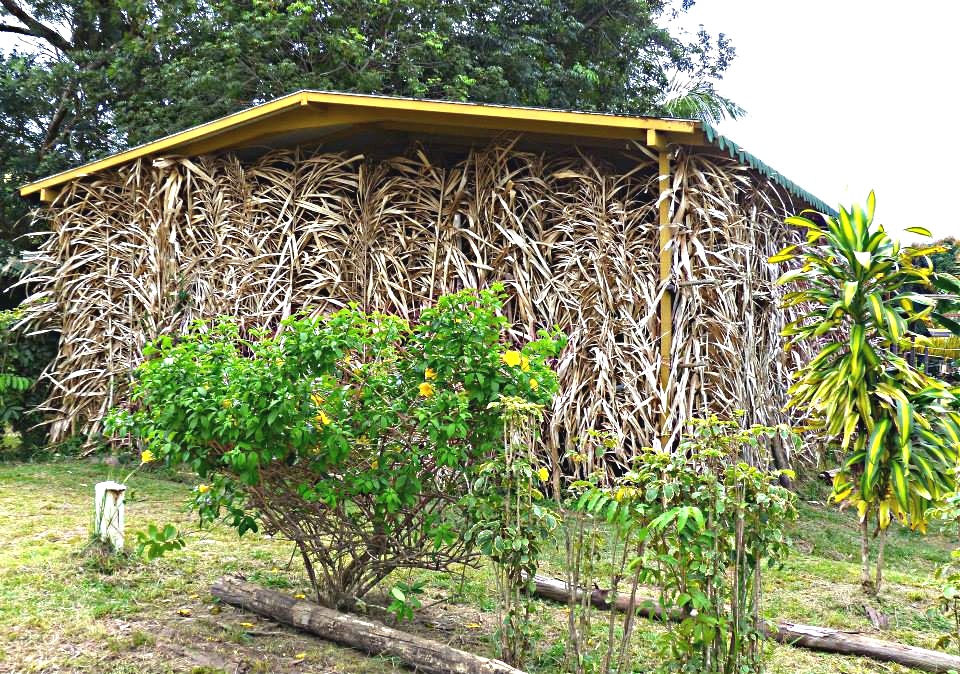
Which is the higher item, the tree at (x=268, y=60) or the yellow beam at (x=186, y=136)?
the tree at (x=268, y=60)

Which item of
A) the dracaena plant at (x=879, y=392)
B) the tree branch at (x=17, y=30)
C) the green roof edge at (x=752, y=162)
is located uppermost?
the tree branch at (x=17, y=30)

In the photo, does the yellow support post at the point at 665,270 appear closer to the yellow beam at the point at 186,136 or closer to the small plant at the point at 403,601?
the yellow beam at the point at 186,136

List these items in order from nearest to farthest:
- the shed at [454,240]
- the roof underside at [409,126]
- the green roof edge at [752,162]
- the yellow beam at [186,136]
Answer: the green roof edge at [752,162] → the roof underside at [409,126] → the shed at [454,240] → the yellow beam at [186,136]

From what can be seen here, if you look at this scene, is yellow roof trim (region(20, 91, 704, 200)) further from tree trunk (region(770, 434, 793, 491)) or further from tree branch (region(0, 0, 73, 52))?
tree branch (region(0, 0, 73, 52))

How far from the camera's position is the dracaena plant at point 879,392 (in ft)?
14.4

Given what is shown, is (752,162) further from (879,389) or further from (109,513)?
(109,513)

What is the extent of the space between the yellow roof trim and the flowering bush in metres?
3.56

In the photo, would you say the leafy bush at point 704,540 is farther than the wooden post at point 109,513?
No

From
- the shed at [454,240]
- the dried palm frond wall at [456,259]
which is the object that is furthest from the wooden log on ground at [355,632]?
the shed at [454,240]

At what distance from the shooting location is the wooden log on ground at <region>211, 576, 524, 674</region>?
312 centimetres

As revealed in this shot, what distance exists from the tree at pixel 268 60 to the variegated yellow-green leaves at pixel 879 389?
28.1ft

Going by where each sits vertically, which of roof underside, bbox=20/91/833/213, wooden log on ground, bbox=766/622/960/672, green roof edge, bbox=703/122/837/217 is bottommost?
wooden log on ground, bbox=766/622/960/672

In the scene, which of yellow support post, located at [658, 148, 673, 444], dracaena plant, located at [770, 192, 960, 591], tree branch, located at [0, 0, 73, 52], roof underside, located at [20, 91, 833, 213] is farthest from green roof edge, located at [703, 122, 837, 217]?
tree branch, located at [0, 0, 73, 52]

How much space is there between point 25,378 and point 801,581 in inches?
331
